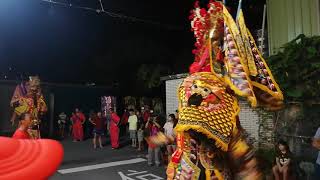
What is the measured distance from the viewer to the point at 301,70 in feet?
16.8

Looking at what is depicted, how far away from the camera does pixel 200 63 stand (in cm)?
307

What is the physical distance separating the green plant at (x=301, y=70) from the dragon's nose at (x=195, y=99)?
2922 millimetres

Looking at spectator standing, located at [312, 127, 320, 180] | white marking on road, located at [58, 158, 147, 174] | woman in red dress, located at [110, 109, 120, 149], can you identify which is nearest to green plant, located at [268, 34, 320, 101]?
spectator standing, located at [312, 127, 320, 180]

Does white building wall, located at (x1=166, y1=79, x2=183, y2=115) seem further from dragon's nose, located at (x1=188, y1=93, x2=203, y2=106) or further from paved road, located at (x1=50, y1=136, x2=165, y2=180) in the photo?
dragon's nose, located at (x1=188, y1=93, x2=203, y2=106)

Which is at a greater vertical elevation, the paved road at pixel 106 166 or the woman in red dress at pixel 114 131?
the woman in red dress at pixel 114 131

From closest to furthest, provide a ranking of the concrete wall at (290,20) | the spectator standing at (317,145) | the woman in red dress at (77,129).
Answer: the spectator standing at (317,145) < the concrete wall at (290,20) < the woman in red dress at (77,129)

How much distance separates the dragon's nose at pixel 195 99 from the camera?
8.70 ft

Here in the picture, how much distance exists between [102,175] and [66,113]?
11.7 metres

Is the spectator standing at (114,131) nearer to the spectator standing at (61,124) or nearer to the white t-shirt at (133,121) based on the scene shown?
the white t-shirt at (133,121)

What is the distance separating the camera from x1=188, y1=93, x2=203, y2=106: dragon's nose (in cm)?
265

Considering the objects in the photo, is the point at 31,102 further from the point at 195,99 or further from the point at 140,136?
the point at 195,99

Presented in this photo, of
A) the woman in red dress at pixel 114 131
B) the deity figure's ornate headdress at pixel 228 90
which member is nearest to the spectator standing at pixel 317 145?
the deity figure's ornate headdress at pixel 228 90

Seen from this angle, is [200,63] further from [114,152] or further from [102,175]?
[114,152]

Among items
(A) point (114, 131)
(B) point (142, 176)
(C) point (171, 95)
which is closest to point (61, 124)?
(A) point (114, 131)
